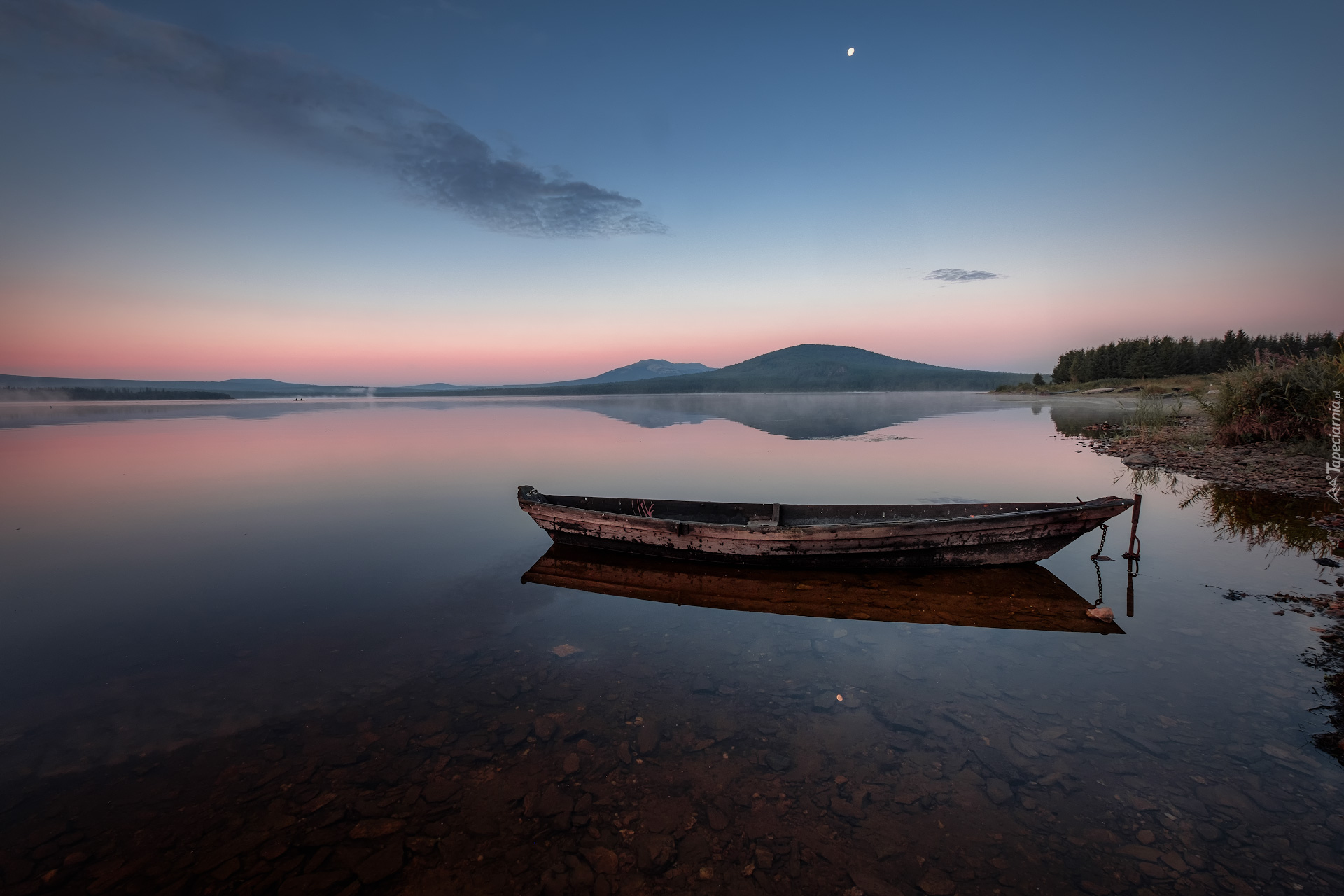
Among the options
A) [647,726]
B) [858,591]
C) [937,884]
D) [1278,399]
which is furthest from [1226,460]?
[647,726]

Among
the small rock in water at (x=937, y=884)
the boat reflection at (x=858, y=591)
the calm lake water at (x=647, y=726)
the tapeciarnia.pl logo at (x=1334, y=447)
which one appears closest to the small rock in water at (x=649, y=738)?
the calm lake water at (x=647, y=726)

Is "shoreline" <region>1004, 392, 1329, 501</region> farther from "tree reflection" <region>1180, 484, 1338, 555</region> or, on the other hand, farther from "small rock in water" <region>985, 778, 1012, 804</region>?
"small rock in water" <region>985, 778, 1012, 804</region>

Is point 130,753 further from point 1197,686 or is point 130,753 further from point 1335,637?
point 1335,637

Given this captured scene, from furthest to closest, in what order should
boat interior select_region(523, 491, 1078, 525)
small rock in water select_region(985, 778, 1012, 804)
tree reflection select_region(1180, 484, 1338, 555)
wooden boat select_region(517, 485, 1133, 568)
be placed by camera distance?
boat interior select_region(523, 491, 1078, 525), tree reflection select_region(1180, 484, 1338, 555), wooden boat select_region(517, 485, 1133, 568), small rock in water select_region(985, 778, 1012, 804)

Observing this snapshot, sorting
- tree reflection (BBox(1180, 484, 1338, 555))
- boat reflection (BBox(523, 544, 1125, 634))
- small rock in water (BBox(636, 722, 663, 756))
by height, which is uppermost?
tree reflection (BBox(1180, 484, 1338, 555))

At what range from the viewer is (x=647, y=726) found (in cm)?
593

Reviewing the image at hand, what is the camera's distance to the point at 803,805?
188 inches

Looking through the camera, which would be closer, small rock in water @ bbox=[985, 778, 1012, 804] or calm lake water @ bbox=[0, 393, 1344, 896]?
calm lake water @ bbox=[0, 393, 1344, 896]

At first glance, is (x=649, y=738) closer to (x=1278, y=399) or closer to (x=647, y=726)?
(x=647, y=726)

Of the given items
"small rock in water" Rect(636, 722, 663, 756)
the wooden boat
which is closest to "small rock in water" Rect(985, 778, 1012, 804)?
"small rock in water" Rect(636, 722, 663, 756)

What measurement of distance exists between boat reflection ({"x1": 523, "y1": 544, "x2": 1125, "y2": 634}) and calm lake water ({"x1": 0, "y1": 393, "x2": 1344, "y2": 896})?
0.30ft

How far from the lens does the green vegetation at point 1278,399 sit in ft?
59.0

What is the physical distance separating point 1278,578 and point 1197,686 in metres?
5.38

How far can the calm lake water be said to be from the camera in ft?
13.9
